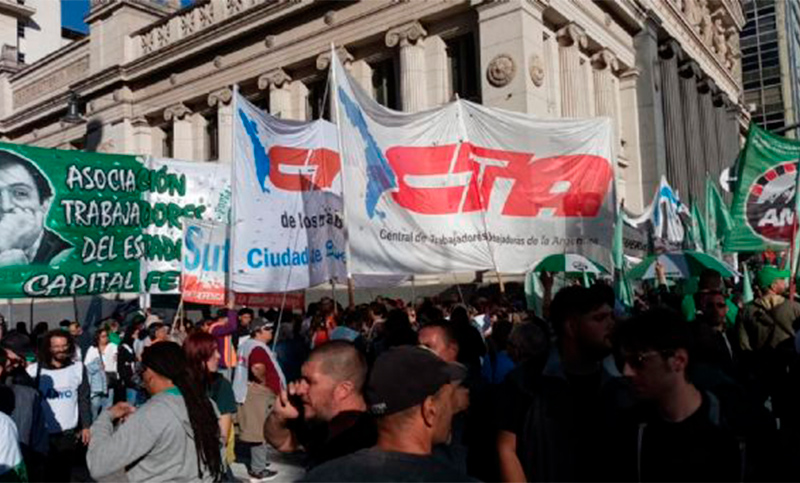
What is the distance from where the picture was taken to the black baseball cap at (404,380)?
212 centimetres

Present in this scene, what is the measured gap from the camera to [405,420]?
2088 mm

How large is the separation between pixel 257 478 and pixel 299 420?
15.1 feet

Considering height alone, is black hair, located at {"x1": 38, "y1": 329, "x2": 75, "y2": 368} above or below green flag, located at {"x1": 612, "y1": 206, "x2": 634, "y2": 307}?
below

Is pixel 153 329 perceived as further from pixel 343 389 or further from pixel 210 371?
pixel 343 389

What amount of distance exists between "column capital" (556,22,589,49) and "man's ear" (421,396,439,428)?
18.7m

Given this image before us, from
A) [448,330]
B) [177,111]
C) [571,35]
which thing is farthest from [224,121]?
[448,330]

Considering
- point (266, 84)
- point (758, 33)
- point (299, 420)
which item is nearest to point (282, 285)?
point (299, 420)

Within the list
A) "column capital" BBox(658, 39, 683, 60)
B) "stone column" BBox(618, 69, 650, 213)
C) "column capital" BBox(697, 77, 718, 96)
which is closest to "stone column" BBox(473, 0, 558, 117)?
"stone column" BBox(618, 69, 650, 213)

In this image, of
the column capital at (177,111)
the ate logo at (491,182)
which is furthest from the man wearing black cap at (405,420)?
the column capital at (177,111)

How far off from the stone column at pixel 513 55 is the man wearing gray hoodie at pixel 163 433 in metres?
A: 14.1

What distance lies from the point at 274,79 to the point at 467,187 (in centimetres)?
1542

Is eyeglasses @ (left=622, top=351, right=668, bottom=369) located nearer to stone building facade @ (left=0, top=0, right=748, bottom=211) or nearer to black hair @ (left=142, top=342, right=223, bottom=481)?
black hair @ (left=142, top=342, right=223, bottom=481)

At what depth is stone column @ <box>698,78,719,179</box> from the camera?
29781mm

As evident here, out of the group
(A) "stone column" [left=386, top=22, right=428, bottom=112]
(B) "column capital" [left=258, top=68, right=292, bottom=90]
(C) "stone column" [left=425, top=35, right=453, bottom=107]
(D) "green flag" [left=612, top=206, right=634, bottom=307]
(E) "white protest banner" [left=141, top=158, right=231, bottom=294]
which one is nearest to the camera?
(D) "green flag" [left=612, top=206, right=634, bottom=307]
